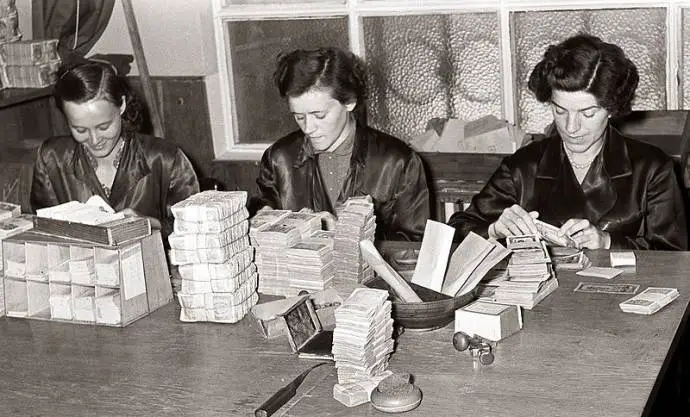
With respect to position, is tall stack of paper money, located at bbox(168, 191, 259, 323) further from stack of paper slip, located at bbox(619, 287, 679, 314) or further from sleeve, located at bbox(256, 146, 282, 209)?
sleeve, located at bbox(256, 146, 282, 209)

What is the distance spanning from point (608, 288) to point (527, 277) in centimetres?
25

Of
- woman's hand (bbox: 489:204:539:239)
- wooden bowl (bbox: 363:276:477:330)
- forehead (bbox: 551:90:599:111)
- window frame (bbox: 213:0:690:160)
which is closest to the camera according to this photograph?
wooden bowl (bbox: 363:276:477:330)

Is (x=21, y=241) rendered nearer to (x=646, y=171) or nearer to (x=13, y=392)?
(x=13, y=392)

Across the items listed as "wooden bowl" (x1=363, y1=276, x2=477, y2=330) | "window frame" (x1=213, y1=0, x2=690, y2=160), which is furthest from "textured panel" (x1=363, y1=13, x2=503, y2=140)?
"wooden bowl" (x1=363, y1=276, x2=477, y2=330)

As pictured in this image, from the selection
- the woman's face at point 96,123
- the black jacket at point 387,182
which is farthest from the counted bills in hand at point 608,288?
the woman's face at point 96,123

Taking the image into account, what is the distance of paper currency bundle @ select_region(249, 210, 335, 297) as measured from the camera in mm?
3113

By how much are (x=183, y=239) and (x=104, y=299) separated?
0.33 meters

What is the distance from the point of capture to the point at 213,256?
296 centimetres

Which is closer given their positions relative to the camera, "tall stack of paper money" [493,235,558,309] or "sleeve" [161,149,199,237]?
"tall stack of paper money" [493,235,558,309]

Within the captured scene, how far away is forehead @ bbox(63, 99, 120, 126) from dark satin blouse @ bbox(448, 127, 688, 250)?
4.73 feet

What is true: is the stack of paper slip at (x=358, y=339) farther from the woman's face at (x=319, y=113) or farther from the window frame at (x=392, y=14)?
the window frame at (x=392, y=14)

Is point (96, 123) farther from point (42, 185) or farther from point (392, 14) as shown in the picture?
point (392, 14)

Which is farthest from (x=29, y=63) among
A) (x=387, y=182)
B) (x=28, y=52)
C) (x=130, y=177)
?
(x=387, y=182)

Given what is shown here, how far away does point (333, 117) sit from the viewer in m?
4.00
